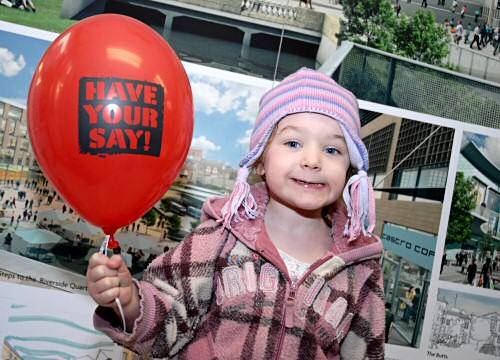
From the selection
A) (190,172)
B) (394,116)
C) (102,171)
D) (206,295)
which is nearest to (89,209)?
(102,171)

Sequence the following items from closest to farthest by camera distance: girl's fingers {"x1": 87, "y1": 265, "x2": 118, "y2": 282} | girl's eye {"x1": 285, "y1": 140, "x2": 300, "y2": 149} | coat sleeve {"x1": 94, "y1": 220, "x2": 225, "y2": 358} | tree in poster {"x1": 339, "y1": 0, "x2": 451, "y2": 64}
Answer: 1. girl's fingers {"x1": 87, "y1": 265, "x2": 118, "y2": 282}
2. coat sleeve {"x1": 94, "y1": 220, "x2": 225, "y2": 358}
3. girl's eye {"x1": 285, "y1": 140, "x2": 300, "y2": 149}
4. tree in poster {"x1": 339, "y1": 0, "x2": 451, "y2": 64}

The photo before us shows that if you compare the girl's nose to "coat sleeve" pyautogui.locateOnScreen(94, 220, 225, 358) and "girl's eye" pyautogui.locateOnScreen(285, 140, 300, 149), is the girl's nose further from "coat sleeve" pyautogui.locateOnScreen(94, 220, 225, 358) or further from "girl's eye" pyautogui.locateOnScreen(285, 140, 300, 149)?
"coat sleeve" pyautogui.locateOnScreen(94, 220, 225, 358)

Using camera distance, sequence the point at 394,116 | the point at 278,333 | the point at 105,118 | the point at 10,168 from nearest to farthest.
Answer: the point at 105,118 → the point at 278,333 → the point at 10,168 → the point at 394,116

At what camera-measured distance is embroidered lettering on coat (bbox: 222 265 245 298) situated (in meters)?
→ 1.01

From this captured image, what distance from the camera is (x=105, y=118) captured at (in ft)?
2.80

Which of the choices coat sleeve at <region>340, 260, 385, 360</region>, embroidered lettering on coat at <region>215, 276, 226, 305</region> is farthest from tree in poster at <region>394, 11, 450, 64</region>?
embroidered lettering on coat at <region>215, 276, 226, 305</region>

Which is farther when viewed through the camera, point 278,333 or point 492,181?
point 492,181

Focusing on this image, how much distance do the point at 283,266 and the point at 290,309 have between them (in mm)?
78

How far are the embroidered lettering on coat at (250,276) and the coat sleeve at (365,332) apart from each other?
209 millimetres

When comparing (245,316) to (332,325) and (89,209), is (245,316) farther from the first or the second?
(89,209)

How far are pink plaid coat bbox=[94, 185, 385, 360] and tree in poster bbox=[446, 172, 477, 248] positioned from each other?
2.12 ft

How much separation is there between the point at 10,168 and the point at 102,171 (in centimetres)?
73

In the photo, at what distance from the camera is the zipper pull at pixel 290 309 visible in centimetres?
98

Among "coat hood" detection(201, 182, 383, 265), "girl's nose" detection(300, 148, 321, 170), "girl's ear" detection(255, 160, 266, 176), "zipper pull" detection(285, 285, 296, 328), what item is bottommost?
"zipper pull" detection(285, 285, 296, 328)
